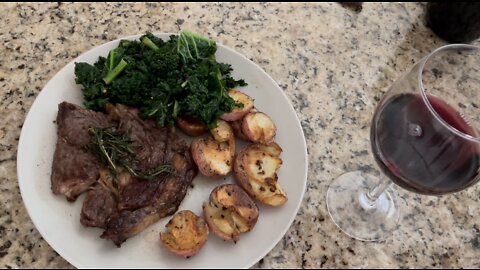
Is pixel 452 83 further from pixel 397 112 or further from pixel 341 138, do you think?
pixel 341 138

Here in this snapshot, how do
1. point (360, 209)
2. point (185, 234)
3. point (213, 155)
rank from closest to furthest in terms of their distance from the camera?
point (185, 234), point (213, 155), point (360, 209)

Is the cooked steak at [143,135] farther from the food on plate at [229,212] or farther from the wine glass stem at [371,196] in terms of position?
the wine glass stem at [371,196]

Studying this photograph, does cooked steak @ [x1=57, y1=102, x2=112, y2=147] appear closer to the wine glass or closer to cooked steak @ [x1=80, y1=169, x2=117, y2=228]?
cooked steak @ [x1=80, y1=169, x2=117, y2=228]

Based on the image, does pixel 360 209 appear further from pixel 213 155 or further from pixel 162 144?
pixel 162 144

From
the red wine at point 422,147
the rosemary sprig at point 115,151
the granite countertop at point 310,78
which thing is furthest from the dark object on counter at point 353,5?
the rosemary sprig at point 115,151

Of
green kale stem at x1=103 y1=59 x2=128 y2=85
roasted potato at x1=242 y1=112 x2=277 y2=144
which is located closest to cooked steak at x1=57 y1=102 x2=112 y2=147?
green kale stem at x1=103 y1=59 x2=128 y2=85

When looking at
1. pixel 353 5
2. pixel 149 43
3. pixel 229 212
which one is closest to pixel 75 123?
pixel 149 43

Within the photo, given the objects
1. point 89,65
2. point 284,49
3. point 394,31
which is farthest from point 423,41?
A: point 89,65
